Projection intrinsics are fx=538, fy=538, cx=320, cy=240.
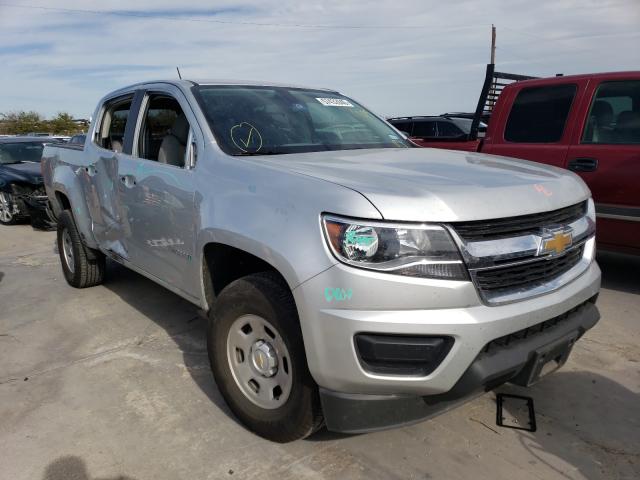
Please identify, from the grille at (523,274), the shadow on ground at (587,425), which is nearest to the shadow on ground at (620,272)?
the shadow on ground at (587,425)

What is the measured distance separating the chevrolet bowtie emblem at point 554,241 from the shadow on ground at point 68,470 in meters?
2.10

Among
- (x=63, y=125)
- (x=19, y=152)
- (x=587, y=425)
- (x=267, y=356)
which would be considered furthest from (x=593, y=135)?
(x=63, y=125)

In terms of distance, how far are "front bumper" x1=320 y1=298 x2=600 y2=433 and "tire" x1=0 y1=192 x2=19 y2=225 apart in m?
9.20

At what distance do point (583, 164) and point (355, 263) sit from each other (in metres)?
3.43

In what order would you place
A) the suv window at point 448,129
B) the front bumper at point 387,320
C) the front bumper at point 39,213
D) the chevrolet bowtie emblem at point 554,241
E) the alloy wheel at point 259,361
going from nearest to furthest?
the front bumper at point 387,320 < the chevrolet bowtie emblem at point 554,241 < the alloy wheel at point 259,361 < the front bumper at point 39,213 < the suv window at point 448,129

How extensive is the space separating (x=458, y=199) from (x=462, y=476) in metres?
1.24

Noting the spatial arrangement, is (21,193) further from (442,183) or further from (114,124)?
(442,183)

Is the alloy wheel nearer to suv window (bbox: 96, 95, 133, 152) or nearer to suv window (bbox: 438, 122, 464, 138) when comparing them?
suv window (bbox: 96, 95, 133, 152)

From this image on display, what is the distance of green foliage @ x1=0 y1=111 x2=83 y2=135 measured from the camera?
3859cm

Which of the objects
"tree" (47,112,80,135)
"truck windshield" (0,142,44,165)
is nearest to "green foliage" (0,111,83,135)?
"tree" (47,112,80,135)

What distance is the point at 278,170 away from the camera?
8.14ft

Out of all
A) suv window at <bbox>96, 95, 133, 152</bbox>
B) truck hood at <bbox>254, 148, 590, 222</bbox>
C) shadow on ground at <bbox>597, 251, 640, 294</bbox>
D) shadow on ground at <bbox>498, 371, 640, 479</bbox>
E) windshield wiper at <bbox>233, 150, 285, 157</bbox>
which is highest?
suv window at <bbox>96, 95, 133, 152</bbox>

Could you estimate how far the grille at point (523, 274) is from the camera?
2.12 meters

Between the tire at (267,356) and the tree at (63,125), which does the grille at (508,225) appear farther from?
the tree at (63,125)
